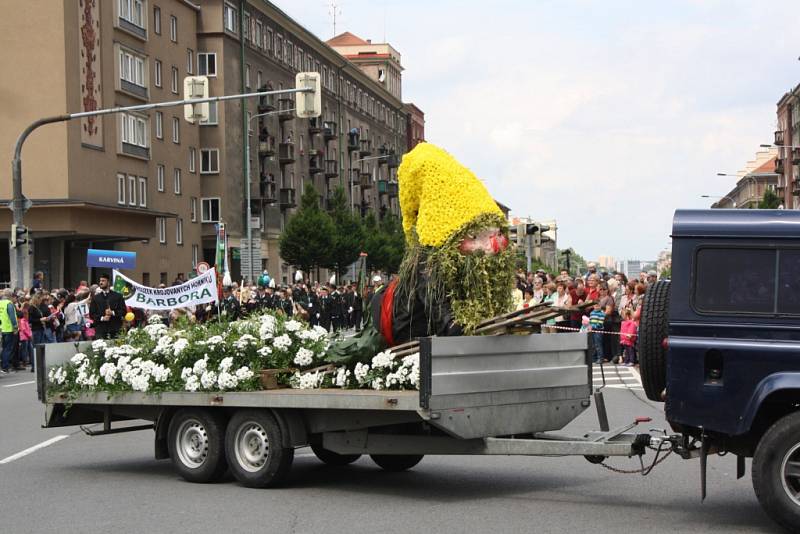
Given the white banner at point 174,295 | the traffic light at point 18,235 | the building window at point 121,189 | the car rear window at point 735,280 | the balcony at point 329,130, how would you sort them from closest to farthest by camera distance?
the car rear window at point 735,280 < the white banner at point 174,295 < the traffic light at point 18,235 < the building window at point 121,189 < the balcony at point 329,130

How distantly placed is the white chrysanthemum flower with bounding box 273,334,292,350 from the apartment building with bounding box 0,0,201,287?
129 feet

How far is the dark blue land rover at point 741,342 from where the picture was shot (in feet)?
25.1

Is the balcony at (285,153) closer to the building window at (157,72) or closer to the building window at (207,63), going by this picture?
the building window at (207,63)

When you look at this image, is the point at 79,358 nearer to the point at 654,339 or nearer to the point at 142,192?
the point at 654,339

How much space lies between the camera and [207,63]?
67.9 metres

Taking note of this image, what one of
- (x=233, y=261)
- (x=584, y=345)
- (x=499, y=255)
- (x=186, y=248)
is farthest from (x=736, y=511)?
(x=233, y=261)

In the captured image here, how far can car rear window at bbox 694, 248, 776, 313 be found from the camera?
25.9ft

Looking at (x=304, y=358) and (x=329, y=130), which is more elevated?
(x=329, y=130)

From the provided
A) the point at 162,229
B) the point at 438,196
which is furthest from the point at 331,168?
the point at 438,196

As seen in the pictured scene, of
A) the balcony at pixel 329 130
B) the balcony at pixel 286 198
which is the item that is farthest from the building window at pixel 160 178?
the balcony at pixel 329 130

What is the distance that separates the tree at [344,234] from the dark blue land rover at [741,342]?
6838 cm

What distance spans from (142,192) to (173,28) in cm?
1029

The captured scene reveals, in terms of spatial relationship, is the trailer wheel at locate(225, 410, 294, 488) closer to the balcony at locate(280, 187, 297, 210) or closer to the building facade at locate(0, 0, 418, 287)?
the building facade at locate(0, 0, 418, 287)

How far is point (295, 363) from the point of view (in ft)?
33.7
